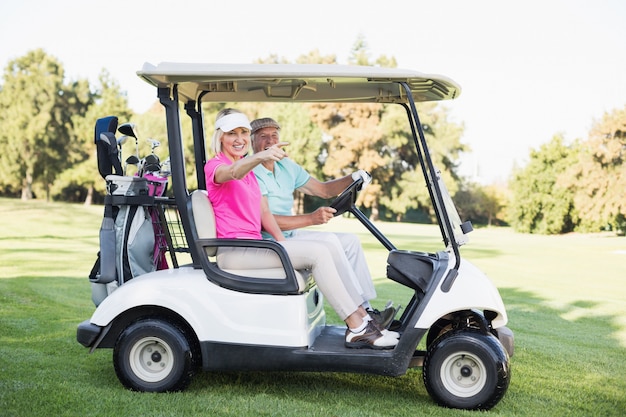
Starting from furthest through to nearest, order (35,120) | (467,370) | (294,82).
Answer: (35,120), (294,82), (467,370)

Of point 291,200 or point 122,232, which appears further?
point 291,200

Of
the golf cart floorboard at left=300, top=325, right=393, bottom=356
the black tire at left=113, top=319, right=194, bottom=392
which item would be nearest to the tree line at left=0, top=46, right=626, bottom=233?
the golf cart floorboard at left=300, top=325, right=393, bottom=356

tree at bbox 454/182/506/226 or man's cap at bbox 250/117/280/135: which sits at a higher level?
man's cap at bbox 250/117/280/135

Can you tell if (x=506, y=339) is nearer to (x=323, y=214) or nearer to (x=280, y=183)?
(x=323, y=214)

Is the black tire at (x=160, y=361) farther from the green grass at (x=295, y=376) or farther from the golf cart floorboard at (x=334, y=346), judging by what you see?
the golf cart floorboard at (x=334, y=346)

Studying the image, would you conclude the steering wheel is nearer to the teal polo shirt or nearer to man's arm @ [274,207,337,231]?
man's arm @ [274,207,337,231]

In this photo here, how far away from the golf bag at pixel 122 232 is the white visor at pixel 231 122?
26.4 inches

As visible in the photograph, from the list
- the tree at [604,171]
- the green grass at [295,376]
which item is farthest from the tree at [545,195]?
the green grass at [295,376]

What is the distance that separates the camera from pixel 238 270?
3729 millimetres

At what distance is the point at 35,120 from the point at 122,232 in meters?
36.9

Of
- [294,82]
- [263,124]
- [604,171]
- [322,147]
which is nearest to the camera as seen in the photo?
[294,82]

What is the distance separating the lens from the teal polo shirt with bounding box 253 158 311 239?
435 centimetres

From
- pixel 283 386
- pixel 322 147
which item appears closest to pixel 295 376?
pixel 283 386

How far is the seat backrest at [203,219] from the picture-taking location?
12.3ft
